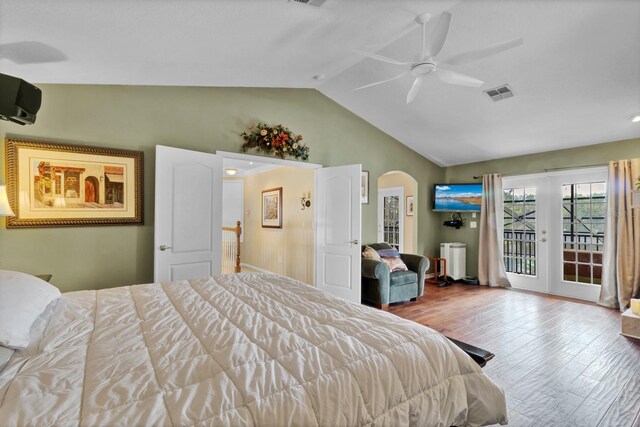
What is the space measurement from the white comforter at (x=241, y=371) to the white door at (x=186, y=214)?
1431 mm

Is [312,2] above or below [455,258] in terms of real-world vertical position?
above

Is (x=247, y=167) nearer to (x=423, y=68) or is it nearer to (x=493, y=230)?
(x=423, y=68)

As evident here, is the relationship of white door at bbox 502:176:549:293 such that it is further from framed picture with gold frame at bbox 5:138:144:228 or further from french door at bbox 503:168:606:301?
framed picture with gold frame at bbox 5:138:144:228

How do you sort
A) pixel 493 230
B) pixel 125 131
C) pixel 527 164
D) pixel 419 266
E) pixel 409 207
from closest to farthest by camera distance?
pixel 125 131 → pixel 419 266 → pixel 527 164 → pixel 493 230 → pixel 409 207

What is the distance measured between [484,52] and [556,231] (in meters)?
4.15

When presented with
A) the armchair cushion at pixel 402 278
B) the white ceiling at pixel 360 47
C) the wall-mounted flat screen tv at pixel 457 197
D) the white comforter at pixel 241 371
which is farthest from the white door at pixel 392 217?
the white comforter at pixel 241 371

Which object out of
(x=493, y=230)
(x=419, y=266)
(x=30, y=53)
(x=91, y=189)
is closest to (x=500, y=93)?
(x=419, y=266)

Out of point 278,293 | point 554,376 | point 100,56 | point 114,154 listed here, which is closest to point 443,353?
point 278,293

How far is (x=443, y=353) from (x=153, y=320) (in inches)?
53.5

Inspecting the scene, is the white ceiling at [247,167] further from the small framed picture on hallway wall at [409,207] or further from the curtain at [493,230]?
the curtain at [493,230]

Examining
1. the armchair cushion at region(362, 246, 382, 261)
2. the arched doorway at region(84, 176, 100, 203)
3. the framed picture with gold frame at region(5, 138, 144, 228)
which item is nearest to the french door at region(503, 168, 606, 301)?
the armchair cushion at region(362, 246, 382, 261)

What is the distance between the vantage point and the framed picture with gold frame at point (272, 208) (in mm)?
6043

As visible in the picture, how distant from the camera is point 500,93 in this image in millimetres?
3689

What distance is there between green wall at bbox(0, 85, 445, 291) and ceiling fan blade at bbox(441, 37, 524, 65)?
238 centimetres
